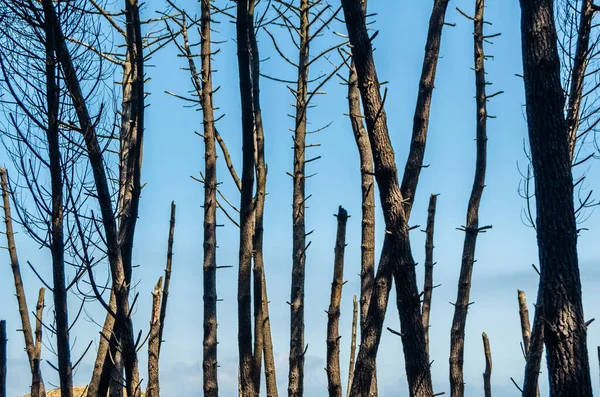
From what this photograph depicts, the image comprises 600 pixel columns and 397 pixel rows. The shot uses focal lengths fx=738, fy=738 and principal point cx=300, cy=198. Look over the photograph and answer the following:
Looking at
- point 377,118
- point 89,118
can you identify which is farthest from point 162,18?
point 377,118

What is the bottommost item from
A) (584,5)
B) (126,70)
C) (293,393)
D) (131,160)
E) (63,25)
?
(293,393)

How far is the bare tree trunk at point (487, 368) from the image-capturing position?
38.0 ft

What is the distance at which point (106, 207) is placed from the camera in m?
7.07

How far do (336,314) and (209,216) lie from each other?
2237mm

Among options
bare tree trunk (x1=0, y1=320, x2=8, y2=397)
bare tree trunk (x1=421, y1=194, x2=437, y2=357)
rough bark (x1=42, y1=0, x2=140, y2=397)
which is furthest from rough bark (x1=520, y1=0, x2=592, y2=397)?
bare tree trunk (x1=0, y1=320, x2=8, y2=397)

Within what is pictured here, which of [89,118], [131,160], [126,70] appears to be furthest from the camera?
[126,70]

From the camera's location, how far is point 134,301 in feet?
22.7

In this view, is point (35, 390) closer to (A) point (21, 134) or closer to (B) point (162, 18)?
(A) point (21, 134)

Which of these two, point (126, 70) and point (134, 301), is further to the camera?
point (126, 70)

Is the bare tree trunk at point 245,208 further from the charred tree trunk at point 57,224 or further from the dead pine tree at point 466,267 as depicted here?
the dead pine tree at point 466,267

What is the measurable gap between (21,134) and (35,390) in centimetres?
494

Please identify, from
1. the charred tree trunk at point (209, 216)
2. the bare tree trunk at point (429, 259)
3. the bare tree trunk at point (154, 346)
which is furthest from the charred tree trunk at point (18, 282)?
the bare tree trunk at point (429, 259)

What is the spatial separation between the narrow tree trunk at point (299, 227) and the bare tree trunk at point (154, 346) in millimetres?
1831

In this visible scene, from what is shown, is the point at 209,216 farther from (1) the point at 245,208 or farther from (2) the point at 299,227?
(1) the point at 245,208
